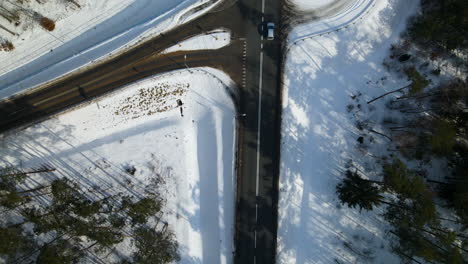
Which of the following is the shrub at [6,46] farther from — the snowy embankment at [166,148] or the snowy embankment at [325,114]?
the snowy embankment at [325,114]

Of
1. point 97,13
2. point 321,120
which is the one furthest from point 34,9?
point 321,120

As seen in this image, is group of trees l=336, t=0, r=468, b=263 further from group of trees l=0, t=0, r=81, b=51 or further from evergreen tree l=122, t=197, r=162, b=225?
group of trees l=0, t=0, r=81, b=51

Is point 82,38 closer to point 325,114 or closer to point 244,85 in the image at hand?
point 244,85

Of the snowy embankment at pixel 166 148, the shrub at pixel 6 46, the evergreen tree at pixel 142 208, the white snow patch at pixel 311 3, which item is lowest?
the evergreen tree at pixel 142 208

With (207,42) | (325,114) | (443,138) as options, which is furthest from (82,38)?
(443,138)

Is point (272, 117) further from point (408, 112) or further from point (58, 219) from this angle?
point (58, 219)

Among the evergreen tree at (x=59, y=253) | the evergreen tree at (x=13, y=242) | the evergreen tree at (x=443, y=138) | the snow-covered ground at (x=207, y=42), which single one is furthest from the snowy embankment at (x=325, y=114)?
the evergreen tree at (x=13, y=242)
